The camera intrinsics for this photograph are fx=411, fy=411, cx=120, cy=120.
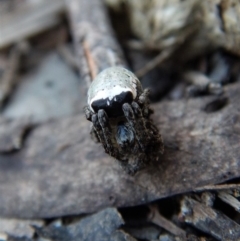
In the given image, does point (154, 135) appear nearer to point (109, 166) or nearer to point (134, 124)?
point (134, 124)

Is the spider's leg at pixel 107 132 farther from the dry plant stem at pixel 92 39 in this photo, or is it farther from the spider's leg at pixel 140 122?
the dry plant stem at pixel 92 39

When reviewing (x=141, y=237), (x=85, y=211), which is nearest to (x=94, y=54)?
(x=85, y=211)

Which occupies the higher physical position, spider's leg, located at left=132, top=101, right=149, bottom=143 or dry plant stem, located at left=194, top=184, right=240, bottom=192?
spider's leg, located at left=132, top=101, right=149, bottom=143

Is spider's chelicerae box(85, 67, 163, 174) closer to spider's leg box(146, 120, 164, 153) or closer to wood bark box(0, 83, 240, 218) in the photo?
spider's leg box(146, 120, 164, 153)

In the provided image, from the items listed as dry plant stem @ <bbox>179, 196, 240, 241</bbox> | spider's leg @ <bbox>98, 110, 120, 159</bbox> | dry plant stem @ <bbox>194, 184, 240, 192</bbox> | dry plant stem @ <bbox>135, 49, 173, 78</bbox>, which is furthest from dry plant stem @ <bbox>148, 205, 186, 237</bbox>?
→ dry plant stem @ <bbox>135, 49, 173, 78</bbox>

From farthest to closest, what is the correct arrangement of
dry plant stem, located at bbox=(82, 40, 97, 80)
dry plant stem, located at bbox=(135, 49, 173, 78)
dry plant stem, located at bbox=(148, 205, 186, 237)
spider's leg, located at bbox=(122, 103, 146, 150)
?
dry plant stem, located at bbox=(135, 49, 173, 78) < dry plant stem, located at bbox=(82, 40, 97, 80) < dry plant stem, located at bbox=(148, 205, 186, 237) < spider's leg, located at bbox=(122, 103, 146, 150)

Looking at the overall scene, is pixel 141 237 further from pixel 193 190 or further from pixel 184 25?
pixel 184 25
